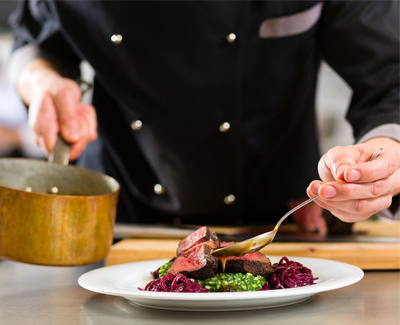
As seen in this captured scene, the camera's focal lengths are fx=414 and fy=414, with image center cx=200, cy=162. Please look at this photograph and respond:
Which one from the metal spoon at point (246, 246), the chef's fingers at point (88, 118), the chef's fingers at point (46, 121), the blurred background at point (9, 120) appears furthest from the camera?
the blurred background at point (9, 120)

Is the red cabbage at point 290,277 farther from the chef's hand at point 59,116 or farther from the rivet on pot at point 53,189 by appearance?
the chef's hand at point 59,116

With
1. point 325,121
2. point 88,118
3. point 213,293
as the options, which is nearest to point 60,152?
point 88,118

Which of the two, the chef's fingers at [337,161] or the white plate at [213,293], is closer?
the white plate at [213,293]

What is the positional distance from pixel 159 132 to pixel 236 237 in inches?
22.1

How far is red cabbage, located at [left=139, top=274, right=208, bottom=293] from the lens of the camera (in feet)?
2.93

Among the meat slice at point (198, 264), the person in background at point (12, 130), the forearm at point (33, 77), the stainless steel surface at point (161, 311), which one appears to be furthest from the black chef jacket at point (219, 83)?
the person in background at point (12, 130)

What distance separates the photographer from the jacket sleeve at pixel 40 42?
183cm

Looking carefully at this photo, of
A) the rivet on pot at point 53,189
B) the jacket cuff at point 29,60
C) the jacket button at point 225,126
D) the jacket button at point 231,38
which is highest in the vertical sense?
the jacket button at point 231,38

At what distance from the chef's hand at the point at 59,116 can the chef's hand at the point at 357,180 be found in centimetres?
87

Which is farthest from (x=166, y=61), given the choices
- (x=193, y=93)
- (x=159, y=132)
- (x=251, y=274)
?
(x=251, y=274)

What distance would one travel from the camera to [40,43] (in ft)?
6.09

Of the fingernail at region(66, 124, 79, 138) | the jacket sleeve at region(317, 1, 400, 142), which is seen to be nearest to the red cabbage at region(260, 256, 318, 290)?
the jacket sleeve at region(317, 1, 400, 142)

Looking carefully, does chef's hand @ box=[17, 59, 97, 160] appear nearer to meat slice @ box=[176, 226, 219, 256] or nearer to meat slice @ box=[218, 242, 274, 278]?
meat slice @ box=[176, 226, 219, 256]

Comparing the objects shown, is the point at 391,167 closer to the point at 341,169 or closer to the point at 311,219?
the point at 341,169
